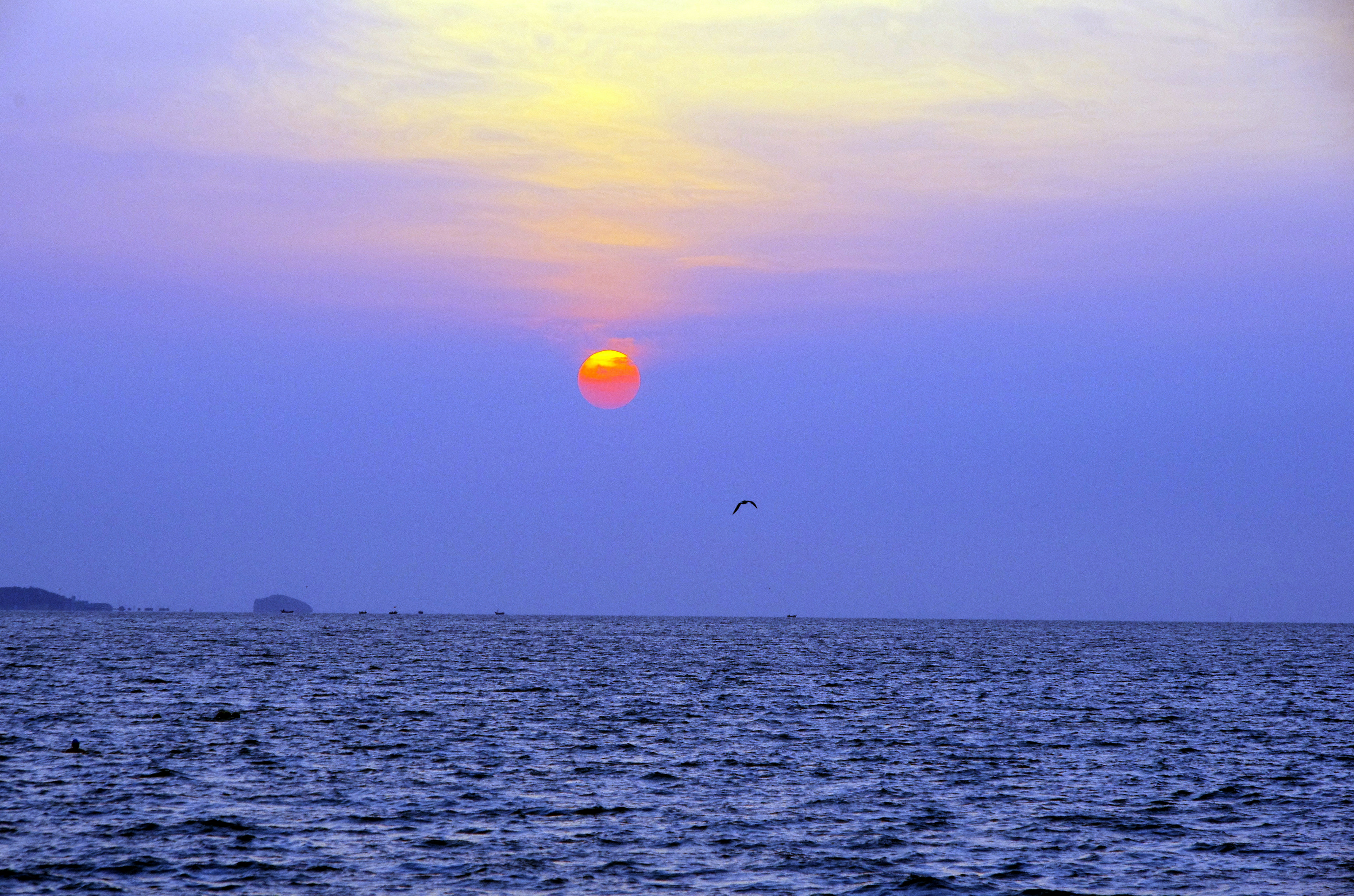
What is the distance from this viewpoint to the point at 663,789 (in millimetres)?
41812

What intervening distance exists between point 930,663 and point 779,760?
82.4 m

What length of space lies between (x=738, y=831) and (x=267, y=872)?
12.6 meters

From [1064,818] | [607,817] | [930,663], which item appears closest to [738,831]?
[607,817]

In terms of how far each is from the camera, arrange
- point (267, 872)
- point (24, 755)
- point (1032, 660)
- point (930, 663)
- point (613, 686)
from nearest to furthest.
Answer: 1. point (267, 872)
2. point (24, 755)
3. point (613, 686)
4. point (930, 663)
5. point (1032, 660)

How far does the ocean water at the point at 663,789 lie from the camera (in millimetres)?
30672

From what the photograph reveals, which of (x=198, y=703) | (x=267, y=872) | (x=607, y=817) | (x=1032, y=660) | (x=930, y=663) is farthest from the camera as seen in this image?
(x=1032, y=660)

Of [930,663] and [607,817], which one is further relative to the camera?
[930,663]

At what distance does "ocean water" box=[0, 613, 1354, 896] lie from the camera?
30.7 meters

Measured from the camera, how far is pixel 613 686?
8581 centimetres

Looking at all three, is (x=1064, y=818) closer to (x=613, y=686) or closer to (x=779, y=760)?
(x=779, y=760)

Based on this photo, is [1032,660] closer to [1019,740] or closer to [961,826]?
[1019,740]

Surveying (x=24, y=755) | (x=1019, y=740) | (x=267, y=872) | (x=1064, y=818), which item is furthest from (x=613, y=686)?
(x=267, y=872)

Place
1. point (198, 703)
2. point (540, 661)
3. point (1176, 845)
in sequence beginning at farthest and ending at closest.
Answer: point (540, 661) < point (198, 703) < point (1176, 845)

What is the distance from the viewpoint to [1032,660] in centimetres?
13962
